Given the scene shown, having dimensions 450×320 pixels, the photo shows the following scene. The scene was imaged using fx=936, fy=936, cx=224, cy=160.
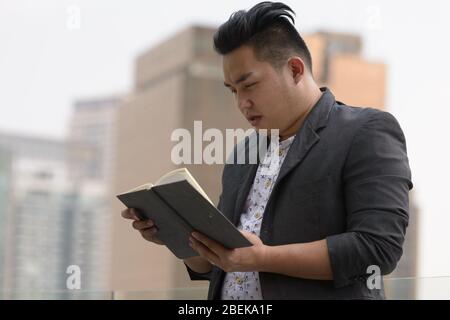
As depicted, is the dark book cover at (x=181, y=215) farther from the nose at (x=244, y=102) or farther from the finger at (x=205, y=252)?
the nose at (x=244, y=102)

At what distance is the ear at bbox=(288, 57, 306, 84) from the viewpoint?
1.46 metres

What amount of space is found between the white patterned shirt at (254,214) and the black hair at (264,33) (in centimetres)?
14

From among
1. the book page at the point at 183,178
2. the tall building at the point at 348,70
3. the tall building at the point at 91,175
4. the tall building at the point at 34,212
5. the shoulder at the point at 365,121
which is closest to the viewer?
the book page at the point at 183,178

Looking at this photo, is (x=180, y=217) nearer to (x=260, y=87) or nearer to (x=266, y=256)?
(x=266, y=256)

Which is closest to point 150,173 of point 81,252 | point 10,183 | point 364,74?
point 364,74

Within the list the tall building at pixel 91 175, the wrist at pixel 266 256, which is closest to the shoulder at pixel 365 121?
the wrist at pixel 266 256

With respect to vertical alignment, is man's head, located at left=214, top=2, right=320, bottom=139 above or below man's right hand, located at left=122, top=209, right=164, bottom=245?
above

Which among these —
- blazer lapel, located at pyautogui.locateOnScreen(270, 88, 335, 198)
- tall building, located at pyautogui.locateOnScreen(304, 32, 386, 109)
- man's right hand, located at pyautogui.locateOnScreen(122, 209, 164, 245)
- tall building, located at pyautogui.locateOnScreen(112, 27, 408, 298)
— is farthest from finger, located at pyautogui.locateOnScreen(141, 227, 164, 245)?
tall building, located at pyautogui.locateOnScreen(304, 32, 386, 109)

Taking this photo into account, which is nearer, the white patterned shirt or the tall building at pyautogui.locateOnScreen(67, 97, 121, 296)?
the white patterned shirt

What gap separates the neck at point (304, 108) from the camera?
1454 mm

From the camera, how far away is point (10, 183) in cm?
5453

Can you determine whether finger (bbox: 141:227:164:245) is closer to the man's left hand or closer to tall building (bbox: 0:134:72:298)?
the man's left hand

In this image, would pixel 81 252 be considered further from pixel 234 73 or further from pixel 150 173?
pixel 234 73

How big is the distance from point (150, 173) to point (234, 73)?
3907cm
